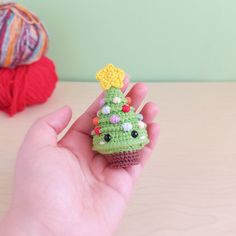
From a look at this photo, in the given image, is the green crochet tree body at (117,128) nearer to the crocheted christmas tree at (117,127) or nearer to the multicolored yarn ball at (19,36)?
the crocheted christmas tree at (117,127)

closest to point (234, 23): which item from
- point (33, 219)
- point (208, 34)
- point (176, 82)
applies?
point (208, 34)

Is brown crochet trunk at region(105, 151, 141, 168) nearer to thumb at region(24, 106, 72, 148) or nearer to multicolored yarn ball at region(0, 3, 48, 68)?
thumb at region(24, 106, 72, 148)

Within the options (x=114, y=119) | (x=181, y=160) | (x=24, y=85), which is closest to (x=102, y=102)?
(x=114, y=119)

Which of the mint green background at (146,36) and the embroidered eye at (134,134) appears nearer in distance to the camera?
the embroidered eye at (134,134)

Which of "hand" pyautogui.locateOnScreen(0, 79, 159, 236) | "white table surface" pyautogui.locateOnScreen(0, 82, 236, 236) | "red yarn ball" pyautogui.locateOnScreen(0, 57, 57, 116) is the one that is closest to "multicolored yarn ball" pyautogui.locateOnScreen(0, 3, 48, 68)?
"red yarn ball" pyautogui.locateOnScreen(0, 57, 57, 116)

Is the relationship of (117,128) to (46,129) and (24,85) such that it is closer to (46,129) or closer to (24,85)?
(46,129)

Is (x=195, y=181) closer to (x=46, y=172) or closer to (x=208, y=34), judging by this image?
(x=46, y=172)

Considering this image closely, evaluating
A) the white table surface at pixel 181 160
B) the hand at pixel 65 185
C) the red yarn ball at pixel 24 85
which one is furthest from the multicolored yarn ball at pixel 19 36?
the hand at pixel 65 185
